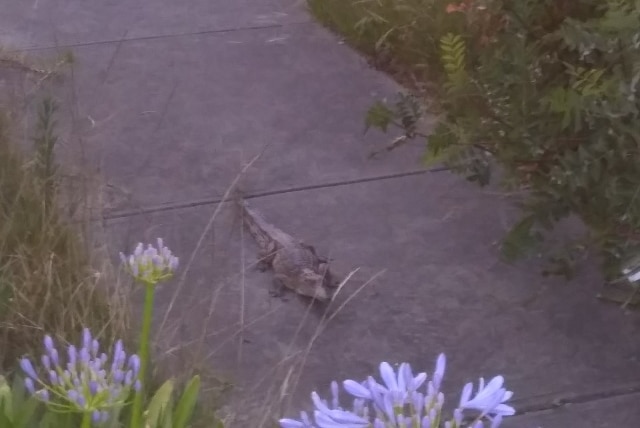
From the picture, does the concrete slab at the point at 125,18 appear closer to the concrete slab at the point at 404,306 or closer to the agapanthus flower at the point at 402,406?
the concrete slab at the point at 404,306

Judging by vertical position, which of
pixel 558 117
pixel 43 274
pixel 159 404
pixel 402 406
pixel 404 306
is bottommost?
pixel 404 306

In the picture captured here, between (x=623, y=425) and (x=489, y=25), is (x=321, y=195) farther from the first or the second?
(x=623, y=425)

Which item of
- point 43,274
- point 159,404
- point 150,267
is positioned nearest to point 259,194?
point 43,274

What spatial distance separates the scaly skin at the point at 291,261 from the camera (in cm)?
330

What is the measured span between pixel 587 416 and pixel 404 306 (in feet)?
2.34

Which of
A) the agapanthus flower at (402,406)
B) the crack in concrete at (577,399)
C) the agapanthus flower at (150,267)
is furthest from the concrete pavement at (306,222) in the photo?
the agapanthus flower at (402,406)

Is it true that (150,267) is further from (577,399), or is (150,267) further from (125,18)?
(125,18)

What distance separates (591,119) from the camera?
2.71m

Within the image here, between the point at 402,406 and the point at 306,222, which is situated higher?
the point at 402,406

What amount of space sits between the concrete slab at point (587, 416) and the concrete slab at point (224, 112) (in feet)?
5.09

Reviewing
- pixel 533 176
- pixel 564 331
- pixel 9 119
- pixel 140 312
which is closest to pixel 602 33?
pixel 533 176

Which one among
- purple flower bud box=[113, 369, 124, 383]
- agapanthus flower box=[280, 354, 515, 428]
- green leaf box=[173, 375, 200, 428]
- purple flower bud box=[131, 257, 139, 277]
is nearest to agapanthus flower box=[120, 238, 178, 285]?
purple flower bud box=[131, 257, 139, 277]

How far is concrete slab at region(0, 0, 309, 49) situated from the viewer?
18.7ft

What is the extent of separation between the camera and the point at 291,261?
3381 millimetres
